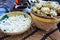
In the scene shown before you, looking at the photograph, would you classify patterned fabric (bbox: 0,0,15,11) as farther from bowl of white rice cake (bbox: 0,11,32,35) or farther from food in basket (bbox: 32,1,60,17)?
food in basket (bbox: 32,1,60,17)

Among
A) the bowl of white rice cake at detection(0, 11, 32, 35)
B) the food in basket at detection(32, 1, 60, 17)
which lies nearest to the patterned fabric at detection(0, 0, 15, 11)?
the bowl of white rice cake at detection(0, 11, 32, 35)

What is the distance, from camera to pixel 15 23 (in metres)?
0.97

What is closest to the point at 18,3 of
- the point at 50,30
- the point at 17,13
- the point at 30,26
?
the point at 17,13

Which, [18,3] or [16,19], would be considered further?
[18,3]

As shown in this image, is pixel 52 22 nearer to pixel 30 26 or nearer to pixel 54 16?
pixel 54 16

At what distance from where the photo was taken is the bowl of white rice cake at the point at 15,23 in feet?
2.93

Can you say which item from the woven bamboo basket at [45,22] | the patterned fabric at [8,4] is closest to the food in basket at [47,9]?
the woven bamboo basket at [45,22]

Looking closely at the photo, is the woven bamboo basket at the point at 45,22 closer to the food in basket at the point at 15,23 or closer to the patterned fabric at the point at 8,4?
the food in basket at the point at 15,23

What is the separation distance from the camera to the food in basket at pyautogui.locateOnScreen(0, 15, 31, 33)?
901 millimetres

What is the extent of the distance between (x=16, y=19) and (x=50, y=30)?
28 centimetres

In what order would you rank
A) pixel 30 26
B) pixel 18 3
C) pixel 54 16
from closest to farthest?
pixel 54 16
pixel 30 26
pixel 18 3

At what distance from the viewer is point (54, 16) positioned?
865mm

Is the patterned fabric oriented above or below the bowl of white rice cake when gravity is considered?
above

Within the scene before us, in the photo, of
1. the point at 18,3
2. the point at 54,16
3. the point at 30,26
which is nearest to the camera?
the point at 54,16
